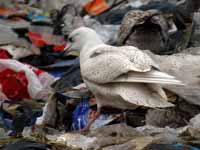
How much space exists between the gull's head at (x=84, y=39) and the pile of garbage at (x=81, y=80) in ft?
1.02

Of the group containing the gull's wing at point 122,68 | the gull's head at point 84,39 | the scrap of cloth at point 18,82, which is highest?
the gull's head at point 84,39

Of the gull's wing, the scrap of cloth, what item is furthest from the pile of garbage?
the gull's wing

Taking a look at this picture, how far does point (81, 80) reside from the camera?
5.17 m

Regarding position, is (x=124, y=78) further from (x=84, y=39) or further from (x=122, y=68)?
(x=84, y=39)

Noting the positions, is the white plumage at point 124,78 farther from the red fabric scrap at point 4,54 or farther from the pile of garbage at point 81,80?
the red fabric scrap at point 4,54

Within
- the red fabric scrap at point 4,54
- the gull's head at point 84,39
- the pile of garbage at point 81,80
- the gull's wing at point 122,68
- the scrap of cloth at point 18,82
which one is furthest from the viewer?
the red fabric scrap at point 4,54

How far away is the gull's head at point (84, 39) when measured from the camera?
455 cm

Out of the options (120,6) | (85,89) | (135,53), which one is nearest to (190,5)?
(120,6)

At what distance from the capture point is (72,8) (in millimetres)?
7449

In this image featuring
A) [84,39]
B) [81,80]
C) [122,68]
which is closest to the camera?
[122,68]

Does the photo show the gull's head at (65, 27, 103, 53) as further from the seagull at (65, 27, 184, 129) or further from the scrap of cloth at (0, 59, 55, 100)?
the scrap of cloth at (0, 59, 55, 100)

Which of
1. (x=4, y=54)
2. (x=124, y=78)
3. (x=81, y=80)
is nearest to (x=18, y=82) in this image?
(x=81, y=80)

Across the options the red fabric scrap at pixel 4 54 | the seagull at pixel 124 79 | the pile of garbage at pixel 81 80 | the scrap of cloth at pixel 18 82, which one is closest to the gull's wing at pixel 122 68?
the seagull at pixel 124 79

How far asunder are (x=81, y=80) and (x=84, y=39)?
631mm
